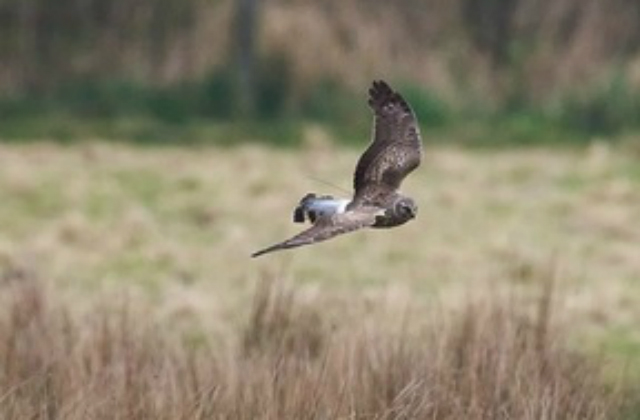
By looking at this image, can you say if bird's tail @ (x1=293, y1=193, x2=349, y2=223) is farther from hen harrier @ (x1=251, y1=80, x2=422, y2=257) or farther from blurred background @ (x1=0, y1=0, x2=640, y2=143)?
blurred background @ (x1=0, y1=0, x2=640, y2=143)

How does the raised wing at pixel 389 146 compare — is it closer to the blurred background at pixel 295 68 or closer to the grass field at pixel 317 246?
the grass field at pixel 317 246

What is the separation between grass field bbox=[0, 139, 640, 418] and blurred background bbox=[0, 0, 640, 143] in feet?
2.26

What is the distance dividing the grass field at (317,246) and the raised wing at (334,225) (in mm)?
2687

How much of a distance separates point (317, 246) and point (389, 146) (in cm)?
612

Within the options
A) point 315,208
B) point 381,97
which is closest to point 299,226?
point 381,97

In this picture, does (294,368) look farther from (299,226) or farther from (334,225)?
(299,226)

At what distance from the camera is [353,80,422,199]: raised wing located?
139 inches

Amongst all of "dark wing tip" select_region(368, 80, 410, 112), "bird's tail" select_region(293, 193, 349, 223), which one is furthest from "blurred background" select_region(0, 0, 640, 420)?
"bird's tail" select_region(293, 193, 349, 223)

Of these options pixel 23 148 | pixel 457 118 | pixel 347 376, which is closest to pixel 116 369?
pixel 347 376

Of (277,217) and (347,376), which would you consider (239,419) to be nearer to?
(347,376)

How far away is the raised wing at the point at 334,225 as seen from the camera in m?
3.19

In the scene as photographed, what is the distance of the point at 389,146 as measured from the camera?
363 cm

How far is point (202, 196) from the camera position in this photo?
36.3ft

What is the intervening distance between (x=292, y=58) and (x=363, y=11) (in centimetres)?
81
